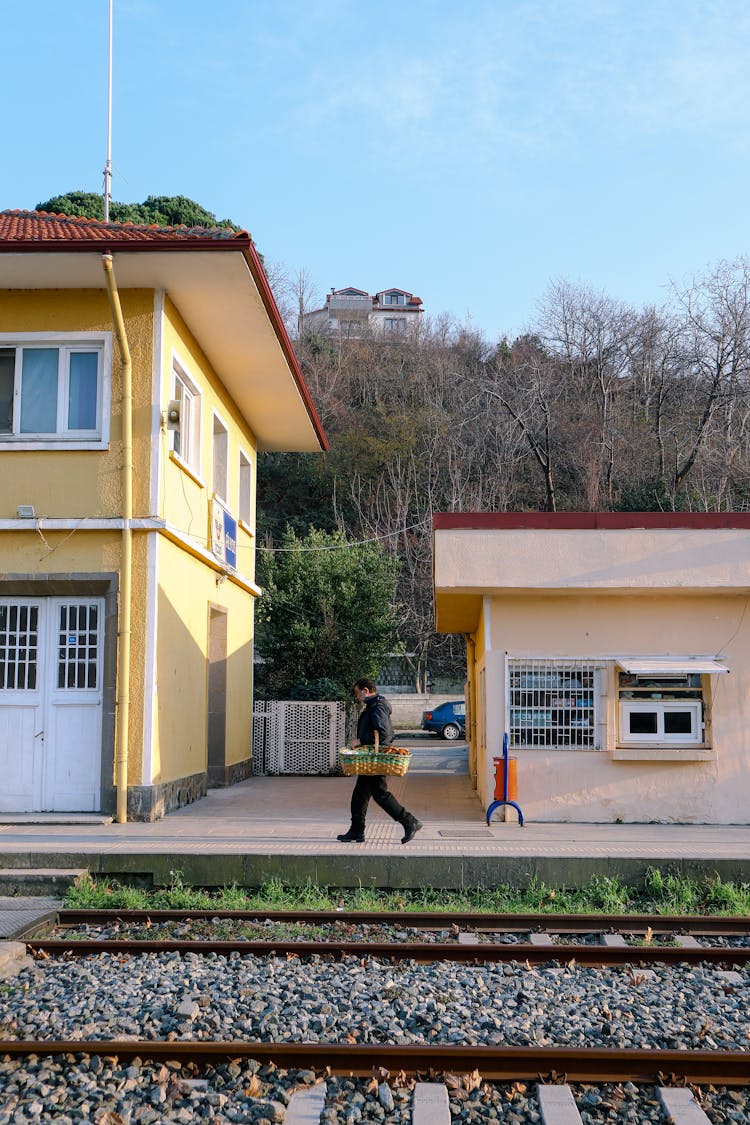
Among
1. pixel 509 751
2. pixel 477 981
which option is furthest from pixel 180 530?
pixel 477 981

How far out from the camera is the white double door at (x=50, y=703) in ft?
41.1

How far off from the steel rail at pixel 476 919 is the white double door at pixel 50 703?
383cm

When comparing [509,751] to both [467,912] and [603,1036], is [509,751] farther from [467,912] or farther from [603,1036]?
[603,1036]

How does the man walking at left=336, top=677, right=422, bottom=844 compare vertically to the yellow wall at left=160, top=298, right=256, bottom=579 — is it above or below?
below

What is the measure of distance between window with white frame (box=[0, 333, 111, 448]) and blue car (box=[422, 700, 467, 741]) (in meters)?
23.1

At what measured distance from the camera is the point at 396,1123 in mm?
4867

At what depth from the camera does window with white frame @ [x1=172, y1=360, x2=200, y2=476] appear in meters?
14.0

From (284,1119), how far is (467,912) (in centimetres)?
433

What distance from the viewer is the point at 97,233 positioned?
500 inches

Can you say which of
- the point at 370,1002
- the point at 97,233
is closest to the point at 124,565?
the point at 97,233

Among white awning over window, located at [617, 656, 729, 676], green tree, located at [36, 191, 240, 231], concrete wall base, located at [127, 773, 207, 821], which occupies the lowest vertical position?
concrete wall base, located at [127, 773, 207, 821]

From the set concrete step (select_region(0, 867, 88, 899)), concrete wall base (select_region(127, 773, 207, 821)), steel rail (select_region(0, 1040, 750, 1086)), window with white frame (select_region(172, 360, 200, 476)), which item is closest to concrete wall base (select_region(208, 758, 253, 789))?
concrete wall base (select_region(127, 773, 207, 821))

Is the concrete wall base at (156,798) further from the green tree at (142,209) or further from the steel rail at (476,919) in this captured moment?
the green tree at (142,209)

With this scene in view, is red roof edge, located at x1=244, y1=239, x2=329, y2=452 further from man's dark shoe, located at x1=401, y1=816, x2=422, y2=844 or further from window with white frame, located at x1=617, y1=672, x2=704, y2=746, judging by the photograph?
window with white frame, located at x1=617, y1=672, x2=704, y2=746
